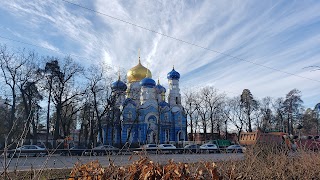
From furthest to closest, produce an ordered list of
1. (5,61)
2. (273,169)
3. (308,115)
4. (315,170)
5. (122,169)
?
(308,115)
(5,61)
(315,170)
(273,169)
(122,169)

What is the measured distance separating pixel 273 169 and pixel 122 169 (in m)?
3.70

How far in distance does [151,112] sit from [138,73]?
7.79m

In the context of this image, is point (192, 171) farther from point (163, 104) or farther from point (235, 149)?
point (163, 104)

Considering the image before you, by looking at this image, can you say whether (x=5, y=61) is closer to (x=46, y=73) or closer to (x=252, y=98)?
(x=46, y=73)

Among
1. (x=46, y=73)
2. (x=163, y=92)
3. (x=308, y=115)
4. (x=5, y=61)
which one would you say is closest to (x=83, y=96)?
(x=46, y=73)

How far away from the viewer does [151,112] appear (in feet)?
156

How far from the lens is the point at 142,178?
3.37 m

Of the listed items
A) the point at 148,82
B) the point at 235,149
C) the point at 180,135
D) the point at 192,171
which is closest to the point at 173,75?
the point at 148,82

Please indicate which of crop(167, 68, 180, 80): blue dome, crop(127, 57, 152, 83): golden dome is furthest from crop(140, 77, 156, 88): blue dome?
crop(167, 68, 180, 80): blue dome

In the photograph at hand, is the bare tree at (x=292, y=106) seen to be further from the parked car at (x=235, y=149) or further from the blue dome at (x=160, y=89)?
the parked car at (x=235, y=149)

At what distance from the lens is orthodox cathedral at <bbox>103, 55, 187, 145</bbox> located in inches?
1773

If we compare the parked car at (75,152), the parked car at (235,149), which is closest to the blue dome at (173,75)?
the parked car at (75,152)

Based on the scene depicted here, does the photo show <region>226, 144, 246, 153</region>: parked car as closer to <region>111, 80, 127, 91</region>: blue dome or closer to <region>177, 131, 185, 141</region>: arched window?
<region>111, 80, 127, 91</region>: blue dome

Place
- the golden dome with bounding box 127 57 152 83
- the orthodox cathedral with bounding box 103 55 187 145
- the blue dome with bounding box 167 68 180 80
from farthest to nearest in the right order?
the blue dome with bounding box 167 68 180 80 < the golden dome with bounding box 127 57 152 83 < the orthodox cathedral with bounding box 103 55 187 145
